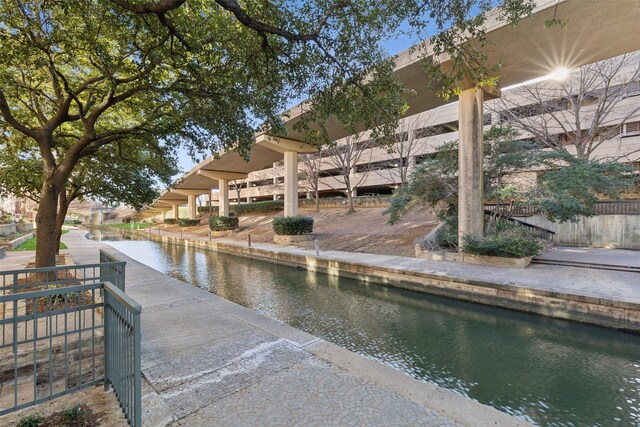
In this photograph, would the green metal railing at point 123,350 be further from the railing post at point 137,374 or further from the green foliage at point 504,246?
the green foliage at point 504,246

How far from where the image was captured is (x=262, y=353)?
390cm

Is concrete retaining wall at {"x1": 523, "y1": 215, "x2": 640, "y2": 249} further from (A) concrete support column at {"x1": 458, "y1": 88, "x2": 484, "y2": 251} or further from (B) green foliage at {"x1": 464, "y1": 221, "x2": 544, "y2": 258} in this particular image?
(A) concrete support column at {"x1": 458, "y1": 88, "x2": 484, "y2": 251}

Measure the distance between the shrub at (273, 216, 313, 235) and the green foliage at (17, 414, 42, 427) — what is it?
15497mm

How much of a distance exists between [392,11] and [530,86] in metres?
18.8

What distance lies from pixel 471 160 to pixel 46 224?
12.5 meters

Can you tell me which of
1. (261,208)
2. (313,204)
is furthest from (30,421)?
(261,208)

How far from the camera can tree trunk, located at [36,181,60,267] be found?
6.18 m

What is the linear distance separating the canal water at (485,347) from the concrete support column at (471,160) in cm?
443

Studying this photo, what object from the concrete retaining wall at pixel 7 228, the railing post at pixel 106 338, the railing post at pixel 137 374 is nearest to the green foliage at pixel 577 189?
the railing post at pixel 137 374

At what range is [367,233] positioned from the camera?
57.8ft

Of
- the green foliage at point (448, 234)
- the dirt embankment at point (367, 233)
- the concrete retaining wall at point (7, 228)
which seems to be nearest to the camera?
the green foliage at point (448, 234)

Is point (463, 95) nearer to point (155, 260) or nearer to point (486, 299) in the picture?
point (486, 299)

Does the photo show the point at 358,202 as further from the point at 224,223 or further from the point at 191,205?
the point at 191,205

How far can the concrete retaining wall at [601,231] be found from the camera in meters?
13.2
